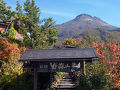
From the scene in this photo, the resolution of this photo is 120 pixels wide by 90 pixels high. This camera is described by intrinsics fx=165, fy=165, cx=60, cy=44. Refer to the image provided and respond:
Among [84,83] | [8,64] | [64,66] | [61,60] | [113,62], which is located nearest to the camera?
[61,60]

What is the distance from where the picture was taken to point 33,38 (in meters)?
25.6

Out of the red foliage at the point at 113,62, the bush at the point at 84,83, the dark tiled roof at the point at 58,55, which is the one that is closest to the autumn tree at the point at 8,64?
the dark tiled roof at the point at 58,55

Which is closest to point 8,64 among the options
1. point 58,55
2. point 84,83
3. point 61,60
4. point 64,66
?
point 58,55

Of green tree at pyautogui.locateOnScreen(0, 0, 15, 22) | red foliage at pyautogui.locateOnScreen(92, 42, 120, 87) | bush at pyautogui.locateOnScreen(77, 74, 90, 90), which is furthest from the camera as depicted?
green tree at pyautogui.locateOnScreen(0, 0, 15, 22)

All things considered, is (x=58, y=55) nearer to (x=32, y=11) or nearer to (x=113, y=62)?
(x=113, y=62)

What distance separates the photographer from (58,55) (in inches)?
477

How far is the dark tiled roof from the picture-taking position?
11.6 meters

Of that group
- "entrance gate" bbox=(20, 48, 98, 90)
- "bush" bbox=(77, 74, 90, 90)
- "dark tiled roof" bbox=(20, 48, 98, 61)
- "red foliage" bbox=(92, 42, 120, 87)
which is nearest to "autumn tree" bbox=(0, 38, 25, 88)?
"dark tiled roof" bbox=(20, 48, 98, 61)

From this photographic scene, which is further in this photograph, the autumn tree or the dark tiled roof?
the autumn tree

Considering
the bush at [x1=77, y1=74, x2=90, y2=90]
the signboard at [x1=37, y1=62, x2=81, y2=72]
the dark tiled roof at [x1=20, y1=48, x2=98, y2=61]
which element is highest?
the dark tiled roof at [x1=20, y1=48, x2=98, y2=61]

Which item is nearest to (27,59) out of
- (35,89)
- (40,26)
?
(35,89)

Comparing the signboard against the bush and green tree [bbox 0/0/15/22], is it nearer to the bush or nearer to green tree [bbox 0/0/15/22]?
the bush

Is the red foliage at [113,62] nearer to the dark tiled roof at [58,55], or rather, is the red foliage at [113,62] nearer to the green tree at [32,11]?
the dark tiled roof at [58,55]

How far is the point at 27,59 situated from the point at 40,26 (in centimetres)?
1627
